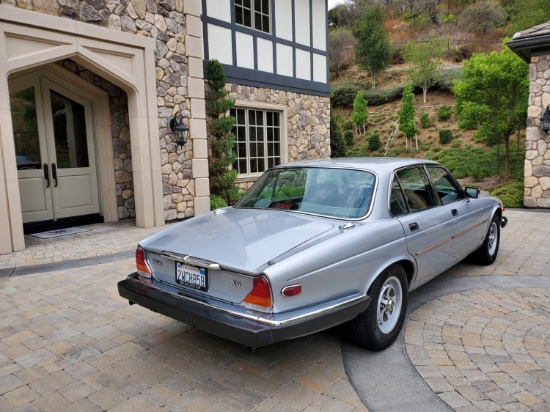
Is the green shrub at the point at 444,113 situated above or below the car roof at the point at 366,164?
above

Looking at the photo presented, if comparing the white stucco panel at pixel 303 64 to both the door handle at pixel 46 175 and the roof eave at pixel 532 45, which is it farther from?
the door handle at pixel 46 175

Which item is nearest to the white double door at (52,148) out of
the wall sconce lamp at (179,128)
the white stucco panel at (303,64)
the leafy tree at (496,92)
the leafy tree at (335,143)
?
the wall sconce lamp at (179,128)

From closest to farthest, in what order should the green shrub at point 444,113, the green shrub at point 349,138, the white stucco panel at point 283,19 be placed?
the white stucco panel at point 283,19, the green shrub at point 444,113, the green shrub at point 349,138

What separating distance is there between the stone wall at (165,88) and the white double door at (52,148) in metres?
0.60

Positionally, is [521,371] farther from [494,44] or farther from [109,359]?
[494,44]

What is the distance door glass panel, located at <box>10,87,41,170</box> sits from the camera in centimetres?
748

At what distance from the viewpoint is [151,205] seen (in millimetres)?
8180

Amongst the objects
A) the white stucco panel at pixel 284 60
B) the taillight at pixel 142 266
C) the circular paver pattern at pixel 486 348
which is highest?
the white stucco panel at pixel 284 60

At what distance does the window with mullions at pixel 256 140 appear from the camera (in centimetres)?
1080

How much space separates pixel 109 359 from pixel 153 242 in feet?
3.05

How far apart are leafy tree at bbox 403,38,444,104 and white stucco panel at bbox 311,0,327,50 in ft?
53.9

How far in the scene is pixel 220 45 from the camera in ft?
31.9

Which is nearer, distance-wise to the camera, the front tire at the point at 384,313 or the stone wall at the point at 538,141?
the front tire at the point at 384,313

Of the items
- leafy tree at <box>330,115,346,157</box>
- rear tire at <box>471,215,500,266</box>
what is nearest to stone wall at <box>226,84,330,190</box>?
leafy tree at <box>330,115,346,157</box>
